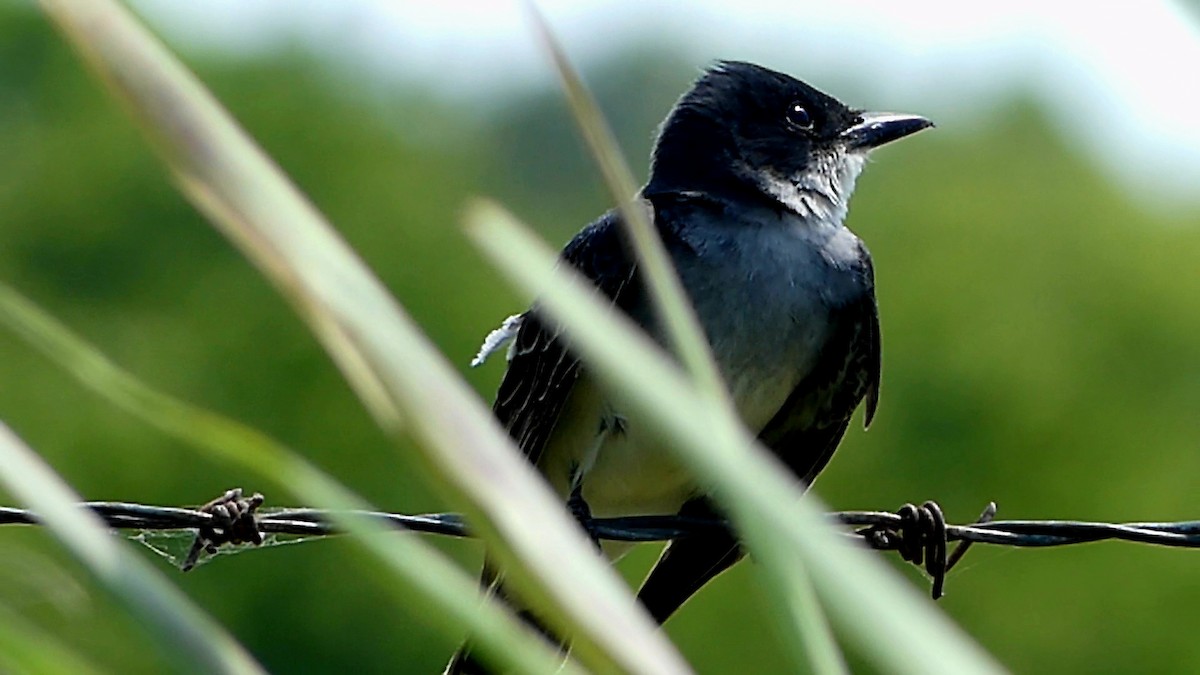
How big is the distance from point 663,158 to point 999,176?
27.7 metres

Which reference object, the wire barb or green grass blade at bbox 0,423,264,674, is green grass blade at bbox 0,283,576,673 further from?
the wire barb

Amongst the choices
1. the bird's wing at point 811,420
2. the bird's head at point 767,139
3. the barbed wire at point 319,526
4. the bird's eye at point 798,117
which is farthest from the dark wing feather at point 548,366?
the barbed wire at point 319,526

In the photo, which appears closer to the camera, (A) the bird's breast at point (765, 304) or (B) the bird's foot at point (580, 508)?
(B) the bird's foot at point (580, 508)

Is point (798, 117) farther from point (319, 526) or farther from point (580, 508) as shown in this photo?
point (319, 526)

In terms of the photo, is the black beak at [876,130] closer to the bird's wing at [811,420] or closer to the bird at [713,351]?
the bird at [713,351]

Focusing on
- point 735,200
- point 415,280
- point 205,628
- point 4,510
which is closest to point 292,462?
point 205,628

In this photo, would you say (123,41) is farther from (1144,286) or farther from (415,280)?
(1144,286)

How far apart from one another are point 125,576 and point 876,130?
5.20 metres

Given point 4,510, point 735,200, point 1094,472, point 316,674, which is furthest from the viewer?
point 1094,472

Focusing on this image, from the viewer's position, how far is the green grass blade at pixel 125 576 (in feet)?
5.69

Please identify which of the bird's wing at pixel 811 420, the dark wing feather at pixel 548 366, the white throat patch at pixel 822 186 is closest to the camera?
the dark wing feather at pixel 548 366

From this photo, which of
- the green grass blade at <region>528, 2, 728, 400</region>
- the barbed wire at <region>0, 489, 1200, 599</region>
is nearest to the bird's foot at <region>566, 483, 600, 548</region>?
the barbed wire at <region>0, 489, 1200, 599</region>

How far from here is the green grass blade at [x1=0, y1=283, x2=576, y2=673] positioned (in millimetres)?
1759

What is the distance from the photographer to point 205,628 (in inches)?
68.9
